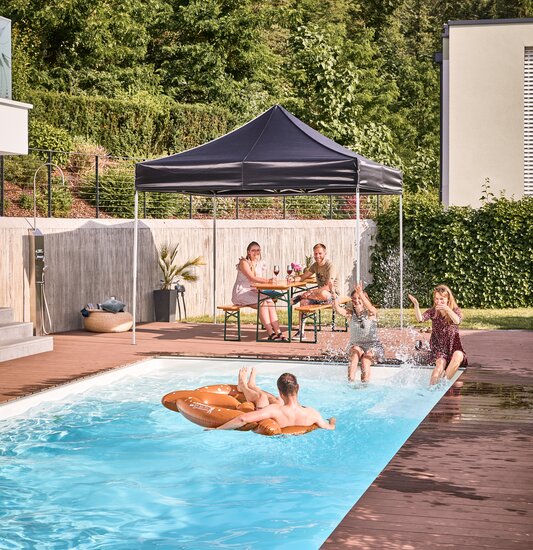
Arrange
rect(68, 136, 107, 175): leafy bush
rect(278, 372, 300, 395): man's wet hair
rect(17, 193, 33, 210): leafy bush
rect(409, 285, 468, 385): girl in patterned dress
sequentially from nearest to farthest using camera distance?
rect(278, 372, 300, 395): man's wet hair
rect(409, 285, 468, 385): girl in patterned dress
rect(17, 193, 33, 210): leafy bush
rect(68, 136, 107, 175): leafy bush

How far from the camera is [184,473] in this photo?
25.9 ft

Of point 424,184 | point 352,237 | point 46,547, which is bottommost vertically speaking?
point 46,547

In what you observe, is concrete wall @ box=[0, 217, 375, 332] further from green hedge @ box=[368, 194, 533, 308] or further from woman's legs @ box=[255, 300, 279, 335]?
woman's legs @ box=[255, 300, 279, 335]

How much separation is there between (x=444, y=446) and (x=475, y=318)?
10.7m

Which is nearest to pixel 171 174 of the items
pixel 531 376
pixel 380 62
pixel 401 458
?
pixel 531 376

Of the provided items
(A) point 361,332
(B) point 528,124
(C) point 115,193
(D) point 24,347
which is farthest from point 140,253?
(B) point 528,124

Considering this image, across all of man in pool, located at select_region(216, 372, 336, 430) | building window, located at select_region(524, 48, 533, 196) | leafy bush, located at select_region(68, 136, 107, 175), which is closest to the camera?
man in pool, located at select_region(216, 372, 336, 430)

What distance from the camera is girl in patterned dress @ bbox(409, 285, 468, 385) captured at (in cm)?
1041

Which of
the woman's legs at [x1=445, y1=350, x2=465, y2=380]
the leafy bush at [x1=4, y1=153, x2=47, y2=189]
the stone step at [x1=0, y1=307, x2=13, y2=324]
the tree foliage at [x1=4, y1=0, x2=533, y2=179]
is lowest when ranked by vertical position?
the woman's legs at [x1=445, y1=350, x2=465, y2=380]

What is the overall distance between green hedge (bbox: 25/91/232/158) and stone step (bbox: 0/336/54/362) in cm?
906

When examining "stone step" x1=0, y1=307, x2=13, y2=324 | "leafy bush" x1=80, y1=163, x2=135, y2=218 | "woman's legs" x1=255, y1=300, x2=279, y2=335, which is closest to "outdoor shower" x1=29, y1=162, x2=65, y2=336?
"stone step" x1=0, y1=307, x2=13, y2=324

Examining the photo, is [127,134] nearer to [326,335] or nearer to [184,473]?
[326,335]

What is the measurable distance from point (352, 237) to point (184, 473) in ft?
42.7

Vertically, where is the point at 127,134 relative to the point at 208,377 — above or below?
above
